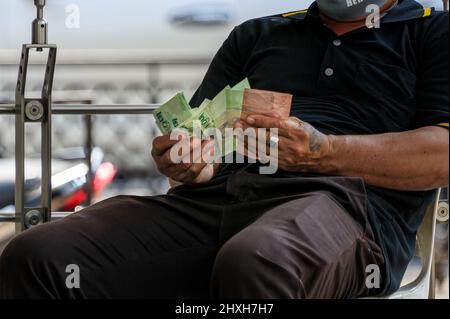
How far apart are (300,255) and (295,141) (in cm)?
27

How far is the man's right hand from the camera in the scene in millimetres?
1477

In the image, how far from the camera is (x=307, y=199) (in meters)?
1.36

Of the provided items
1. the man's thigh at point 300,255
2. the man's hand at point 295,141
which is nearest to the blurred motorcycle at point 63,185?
the man's hand at point 295,141

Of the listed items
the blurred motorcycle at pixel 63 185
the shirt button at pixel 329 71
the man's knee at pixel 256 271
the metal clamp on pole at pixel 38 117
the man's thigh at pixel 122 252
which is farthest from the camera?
the blurred motorcycle at pixel 63 185

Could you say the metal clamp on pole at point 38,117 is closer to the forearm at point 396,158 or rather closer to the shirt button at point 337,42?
the shirt button at point 337,42

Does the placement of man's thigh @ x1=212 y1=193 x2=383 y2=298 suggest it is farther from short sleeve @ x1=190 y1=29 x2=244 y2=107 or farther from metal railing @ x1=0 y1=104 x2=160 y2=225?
metal railing @ x1=0 y1=104 x2=160 y2=225

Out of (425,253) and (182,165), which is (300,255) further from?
(425,253)

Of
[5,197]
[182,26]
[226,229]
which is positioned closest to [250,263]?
[226,229]

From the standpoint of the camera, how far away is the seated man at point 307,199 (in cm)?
127

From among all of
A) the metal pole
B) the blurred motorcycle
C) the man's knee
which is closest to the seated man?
the man's knee

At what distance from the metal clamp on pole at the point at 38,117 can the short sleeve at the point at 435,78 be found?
3.23ft

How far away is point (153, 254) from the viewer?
1.45 m

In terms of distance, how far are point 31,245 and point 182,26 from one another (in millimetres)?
2617
